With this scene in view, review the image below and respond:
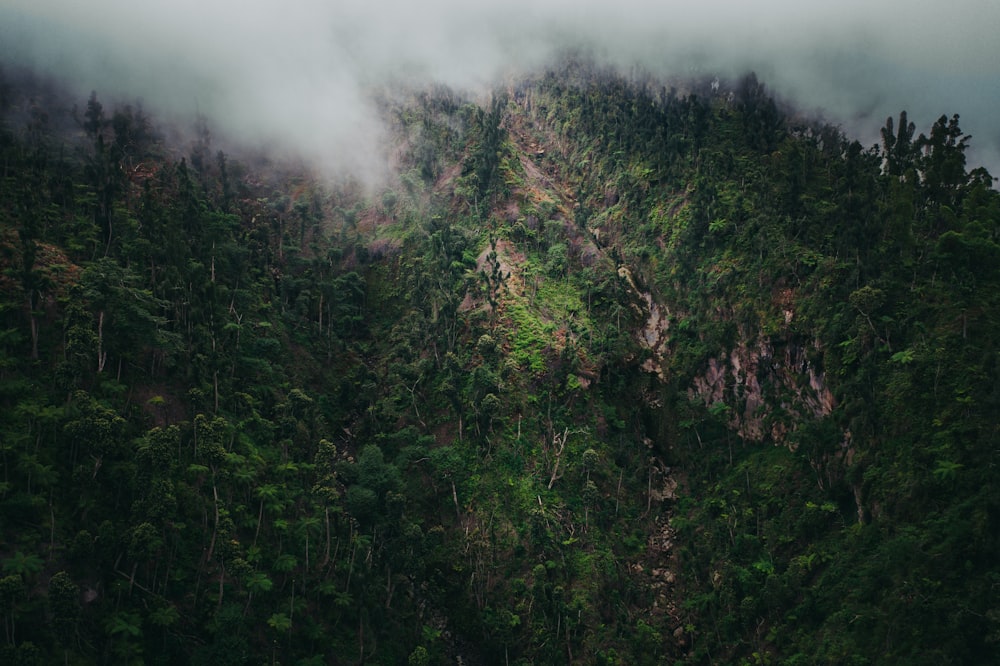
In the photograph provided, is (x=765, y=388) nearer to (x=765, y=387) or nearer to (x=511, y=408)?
(x=765, y=387)

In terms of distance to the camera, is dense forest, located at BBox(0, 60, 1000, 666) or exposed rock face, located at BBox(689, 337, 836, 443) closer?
dense forest, located at BBox(0, 60, 1000, 666)

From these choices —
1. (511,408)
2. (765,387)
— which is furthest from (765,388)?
(511,408)

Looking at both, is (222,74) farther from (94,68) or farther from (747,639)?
(747,639)

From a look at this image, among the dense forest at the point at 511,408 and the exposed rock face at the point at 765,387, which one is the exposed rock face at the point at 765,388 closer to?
the exposed rock face at the point at 765,387

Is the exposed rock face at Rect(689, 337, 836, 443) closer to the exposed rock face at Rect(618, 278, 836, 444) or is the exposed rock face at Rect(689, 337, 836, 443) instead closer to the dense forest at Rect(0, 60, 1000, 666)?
the exposed rock face at Rect(618, 278, 836, 444)

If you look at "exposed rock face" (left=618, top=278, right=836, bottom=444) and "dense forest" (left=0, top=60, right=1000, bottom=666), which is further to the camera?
"exposed rock face" (left=618, top=278, right=836, bottom=444)

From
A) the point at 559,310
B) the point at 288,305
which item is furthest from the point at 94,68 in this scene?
the point at 559,310

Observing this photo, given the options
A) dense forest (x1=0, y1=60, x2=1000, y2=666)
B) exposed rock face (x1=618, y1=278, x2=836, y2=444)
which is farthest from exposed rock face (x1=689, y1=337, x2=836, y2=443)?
dense forest (x1=0, y1=60, x2=1000, y2=666)

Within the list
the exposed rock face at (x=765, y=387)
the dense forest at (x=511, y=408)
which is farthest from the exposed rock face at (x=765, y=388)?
the dense forest at (x=511, y=408)
